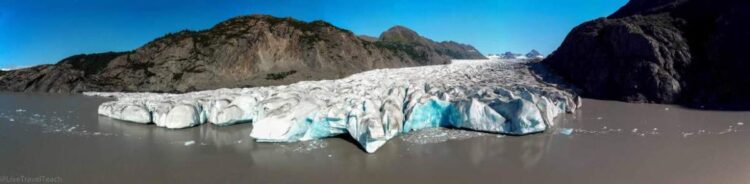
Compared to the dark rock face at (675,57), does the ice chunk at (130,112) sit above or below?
below

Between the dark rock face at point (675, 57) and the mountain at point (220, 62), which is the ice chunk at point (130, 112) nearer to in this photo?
the mountain at point (220, 62)

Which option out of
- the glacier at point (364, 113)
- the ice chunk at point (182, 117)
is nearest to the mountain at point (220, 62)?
the glacier at point (364, 113)

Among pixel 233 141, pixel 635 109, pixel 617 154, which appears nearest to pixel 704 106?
pixel 635 109

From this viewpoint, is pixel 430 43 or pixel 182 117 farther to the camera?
pixel 430 43

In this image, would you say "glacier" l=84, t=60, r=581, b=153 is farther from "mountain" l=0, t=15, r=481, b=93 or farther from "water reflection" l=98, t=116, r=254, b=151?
"mountain" l=0, t=15, r=481, b=93

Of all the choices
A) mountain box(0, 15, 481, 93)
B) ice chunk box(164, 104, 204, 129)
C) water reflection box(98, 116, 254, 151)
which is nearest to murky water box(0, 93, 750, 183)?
water reflection box(98, 116, 254, 151)

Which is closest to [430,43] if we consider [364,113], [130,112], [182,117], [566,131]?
[130,112]

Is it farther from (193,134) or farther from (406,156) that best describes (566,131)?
(193,134)
